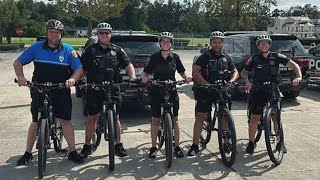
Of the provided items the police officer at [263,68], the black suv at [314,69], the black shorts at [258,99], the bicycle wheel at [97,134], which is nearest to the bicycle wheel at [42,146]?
the bicycle wheel at [97,134]

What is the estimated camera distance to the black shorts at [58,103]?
569 cm

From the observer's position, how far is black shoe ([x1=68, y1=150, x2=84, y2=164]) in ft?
19.6

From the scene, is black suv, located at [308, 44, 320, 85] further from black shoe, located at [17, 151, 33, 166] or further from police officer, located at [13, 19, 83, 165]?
black shoe, located at [17, 151, 33, 166]

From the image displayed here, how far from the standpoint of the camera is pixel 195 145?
6.50 metres

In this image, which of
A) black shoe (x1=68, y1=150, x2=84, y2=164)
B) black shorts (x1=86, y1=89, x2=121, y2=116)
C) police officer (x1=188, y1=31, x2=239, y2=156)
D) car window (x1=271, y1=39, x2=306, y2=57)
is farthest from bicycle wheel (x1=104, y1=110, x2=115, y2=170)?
car window (x1=271, y1=39, x2=306, y2=57)

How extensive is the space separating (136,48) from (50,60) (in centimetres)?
320

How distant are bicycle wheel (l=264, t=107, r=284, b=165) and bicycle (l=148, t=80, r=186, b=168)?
51.5 inches

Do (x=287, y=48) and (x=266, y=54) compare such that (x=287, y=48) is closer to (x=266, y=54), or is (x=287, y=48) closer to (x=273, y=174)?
(x=266, y=54)

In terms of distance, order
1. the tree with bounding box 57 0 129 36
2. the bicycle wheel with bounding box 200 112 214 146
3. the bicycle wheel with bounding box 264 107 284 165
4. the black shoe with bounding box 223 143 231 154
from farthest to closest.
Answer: the tree with bounding box 57 0 129 36, the bicycle wheel with bounding box 200 112 214 146, the black shoe with bounding box 223 143 231 154, the bicycle wheel with bounding box 264 107 284 165

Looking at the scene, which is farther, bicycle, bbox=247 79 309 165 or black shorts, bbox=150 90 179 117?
black shorts, bbox=150 90 179 117

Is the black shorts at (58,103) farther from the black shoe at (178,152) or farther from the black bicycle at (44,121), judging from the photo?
the black shoe at (178,152)

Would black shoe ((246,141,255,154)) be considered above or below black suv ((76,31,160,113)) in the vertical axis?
below

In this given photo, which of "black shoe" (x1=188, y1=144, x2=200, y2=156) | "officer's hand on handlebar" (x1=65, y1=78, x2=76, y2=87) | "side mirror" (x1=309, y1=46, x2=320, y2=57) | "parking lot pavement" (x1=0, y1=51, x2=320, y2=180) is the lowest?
"parking lot pavement" (x1=0, y1=51, x2=320, y2=180)

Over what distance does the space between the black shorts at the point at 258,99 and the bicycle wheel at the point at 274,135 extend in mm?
280
